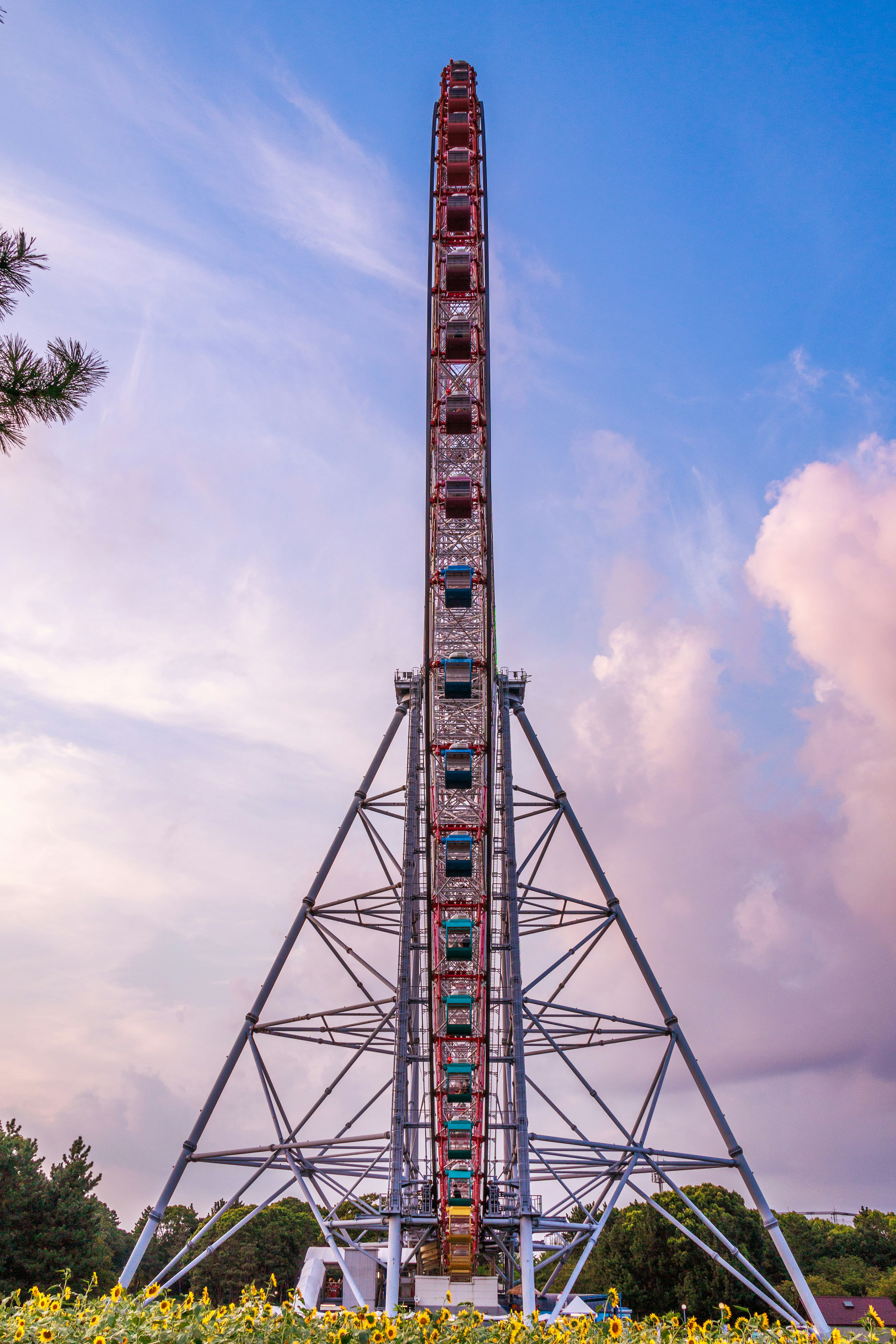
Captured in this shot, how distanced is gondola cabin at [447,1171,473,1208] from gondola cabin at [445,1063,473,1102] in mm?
1532

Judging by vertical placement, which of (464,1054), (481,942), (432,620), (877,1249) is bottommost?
(877,1249)

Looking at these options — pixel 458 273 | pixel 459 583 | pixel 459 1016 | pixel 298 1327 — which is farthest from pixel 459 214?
pixel 298 1327

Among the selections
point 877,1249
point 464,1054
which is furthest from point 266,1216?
point 464,1054

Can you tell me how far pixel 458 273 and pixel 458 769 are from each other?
12.2 meters

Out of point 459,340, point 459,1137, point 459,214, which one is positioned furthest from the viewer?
point 459,214

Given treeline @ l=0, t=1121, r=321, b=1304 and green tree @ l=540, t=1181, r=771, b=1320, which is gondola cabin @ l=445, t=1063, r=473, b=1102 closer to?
treeline @ l=0, t=1121, r=321, b=1304

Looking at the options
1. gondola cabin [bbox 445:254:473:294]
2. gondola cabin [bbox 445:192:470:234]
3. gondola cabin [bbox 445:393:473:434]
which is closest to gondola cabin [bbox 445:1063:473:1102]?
gondola cabin [bbox 445:393:473:434]

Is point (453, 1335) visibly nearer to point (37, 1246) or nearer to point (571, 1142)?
point (571, 1142)

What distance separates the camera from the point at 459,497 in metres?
23.2

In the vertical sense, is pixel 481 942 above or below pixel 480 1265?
above

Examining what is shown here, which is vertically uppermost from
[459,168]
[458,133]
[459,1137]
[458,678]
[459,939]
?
[458,133]

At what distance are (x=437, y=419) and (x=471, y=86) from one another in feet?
32.5

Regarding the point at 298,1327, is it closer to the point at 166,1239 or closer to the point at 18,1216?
the point at 18,1216

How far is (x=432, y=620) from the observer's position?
22.8m
